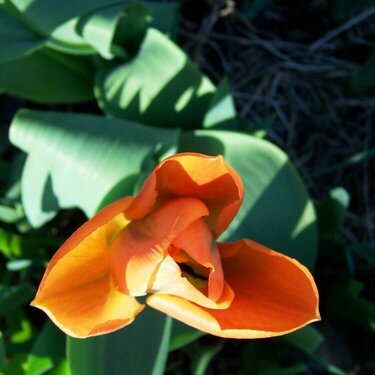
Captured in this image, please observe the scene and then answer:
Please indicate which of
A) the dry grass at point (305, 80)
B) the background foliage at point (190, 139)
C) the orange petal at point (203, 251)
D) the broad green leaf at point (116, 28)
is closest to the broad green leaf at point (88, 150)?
the background foliage at point (190, 139)

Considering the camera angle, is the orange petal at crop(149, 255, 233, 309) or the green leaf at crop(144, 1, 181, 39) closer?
the orange petal at crop(149, 255, 233, 309)

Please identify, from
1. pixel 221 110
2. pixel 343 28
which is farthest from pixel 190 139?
pixel 343 28

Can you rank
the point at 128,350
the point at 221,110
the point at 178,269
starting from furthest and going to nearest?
the point at 221,110, the point at 128,350, the point at 178,269

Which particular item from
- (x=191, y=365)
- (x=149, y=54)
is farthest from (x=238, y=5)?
(x=191, y=365)

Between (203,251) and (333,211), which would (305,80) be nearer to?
(333,211)

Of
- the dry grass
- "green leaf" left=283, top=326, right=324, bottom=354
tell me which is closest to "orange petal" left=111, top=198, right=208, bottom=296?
"green leaf" left=283, top=326, right=324, bottom=354

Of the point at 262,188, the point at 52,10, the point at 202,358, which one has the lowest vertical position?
the point at 202,358

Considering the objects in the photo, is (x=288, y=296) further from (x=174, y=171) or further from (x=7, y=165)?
(x=7, y=165)

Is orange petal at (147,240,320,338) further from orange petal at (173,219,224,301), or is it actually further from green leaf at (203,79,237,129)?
green leaf at (203,79,237,129)
